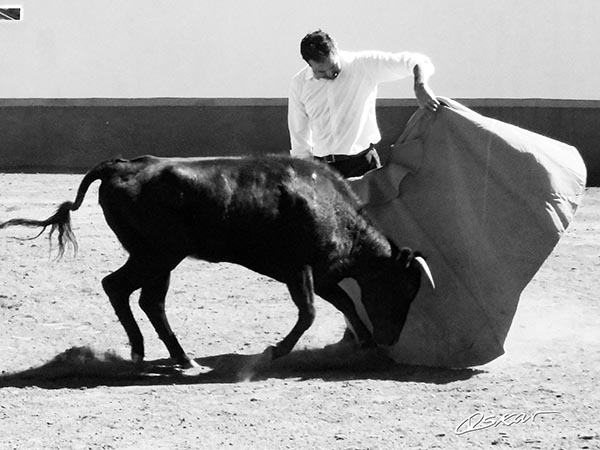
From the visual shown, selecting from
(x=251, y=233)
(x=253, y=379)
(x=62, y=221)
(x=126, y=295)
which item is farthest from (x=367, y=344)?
(x=62, y=221)

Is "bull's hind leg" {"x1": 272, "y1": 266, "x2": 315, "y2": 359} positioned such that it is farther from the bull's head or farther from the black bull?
the bull's head

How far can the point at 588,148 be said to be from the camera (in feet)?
44.4

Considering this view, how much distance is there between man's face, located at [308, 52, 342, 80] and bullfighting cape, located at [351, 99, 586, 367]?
527 mm

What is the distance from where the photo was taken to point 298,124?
7.61m

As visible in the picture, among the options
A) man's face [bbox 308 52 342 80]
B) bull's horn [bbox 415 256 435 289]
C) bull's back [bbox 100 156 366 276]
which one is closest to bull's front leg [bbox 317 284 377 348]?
bull's back [bbox 100 156 366 276]

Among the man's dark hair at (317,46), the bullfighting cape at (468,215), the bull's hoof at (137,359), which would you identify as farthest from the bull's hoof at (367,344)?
the man's dark hair at (317,46)

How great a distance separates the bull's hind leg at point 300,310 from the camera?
270 inches

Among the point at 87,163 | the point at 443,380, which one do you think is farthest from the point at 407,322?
the point at 87,163

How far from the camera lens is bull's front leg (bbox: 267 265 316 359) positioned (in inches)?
270

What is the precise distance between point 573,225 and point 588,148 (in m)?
2.45

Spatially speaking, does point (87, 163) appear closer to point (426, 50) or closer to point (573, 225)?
point (426, 50)

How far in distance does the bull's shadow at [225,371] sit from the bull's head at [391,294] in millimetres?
174

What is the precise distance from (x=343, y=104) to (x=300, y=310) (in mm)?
1250
